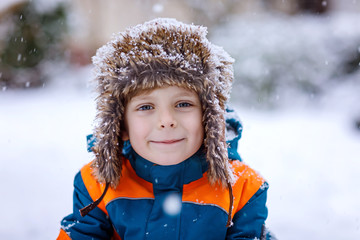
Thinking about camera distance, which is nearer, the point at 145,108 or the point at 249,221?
the point at 145,108

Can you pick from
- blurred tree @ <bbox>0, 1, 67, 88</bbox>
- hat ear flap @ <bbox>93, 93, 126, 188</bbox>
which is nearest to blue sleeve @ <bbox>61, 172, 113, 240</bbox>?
hat ear flap @ <bbox>93, 93, 126, 188</bbox>

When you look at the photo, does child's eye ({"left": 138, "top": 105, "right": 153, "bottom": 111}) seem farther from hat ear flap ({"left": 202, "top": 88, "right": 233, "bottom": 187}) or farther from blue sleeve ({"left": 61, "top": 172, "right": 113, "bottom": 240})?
blue sleeve ({"left": 61, "top": 172, "right": 113, "bottom": 240})

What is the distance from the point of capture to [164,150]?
156 centimetres

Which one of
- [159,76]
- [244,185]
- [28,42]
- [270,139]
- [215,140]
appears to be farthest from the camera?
[28,42]

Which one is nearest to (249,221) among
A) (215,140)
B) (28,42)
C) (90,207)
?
(215,140)

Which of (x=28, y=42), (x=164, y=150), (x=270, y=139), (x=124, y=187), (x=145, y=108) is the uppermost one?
(x=28, y=42)

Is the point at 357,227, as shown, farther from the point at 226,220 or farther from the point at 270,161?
the point at 226,220

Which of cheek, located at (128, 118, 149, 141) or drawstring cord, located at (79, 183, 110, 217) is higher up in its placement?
cheek, located at (128, 118, 149, 141)

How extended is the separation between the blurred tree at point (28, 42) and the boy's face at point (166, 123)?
21.1 feet

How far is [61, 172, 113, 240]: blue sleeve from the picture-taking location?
66.8 inches

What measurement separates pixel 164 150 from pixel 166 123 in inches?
6.0

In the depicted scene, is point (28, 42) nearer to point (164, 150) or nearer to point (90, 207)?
point (90, 207)

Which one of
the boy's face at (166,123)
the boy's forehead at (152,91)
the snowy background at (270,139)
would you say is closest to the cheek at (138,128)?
the boy's face at (166,123)

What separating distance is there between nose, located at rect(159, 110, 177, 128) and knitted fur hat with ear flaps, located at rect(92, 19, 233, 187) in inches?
5.0
